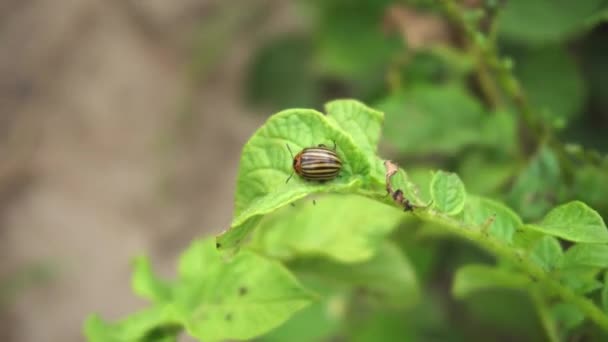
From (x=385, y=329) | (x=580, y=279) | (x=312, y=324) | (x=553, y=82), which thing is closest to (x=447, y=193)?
(x=580, y=279)

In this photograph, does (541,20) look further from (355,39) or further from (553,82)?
(355,39)

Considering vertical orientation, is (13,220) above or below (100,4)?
below

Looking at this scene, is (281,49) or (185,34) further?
(185,34)

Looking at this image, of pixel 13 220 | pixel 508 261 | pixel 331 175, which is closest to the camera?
pixel 331 175

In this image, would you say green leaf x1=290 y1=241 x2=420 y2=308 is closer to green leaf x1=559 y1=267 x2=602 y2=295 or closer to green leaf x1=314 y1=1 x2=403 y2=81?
green leaf x1=559 y1=267 x2=602 y2=295

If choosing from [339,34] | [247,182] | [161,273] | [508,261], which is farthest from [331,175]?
[161,273]

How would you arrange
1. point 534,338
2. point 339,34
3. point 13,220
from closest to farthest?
point 534,338 → point 339,34 → point 13,220

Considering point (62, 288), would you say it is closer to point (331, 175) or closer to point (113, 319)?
point (113, 319)
